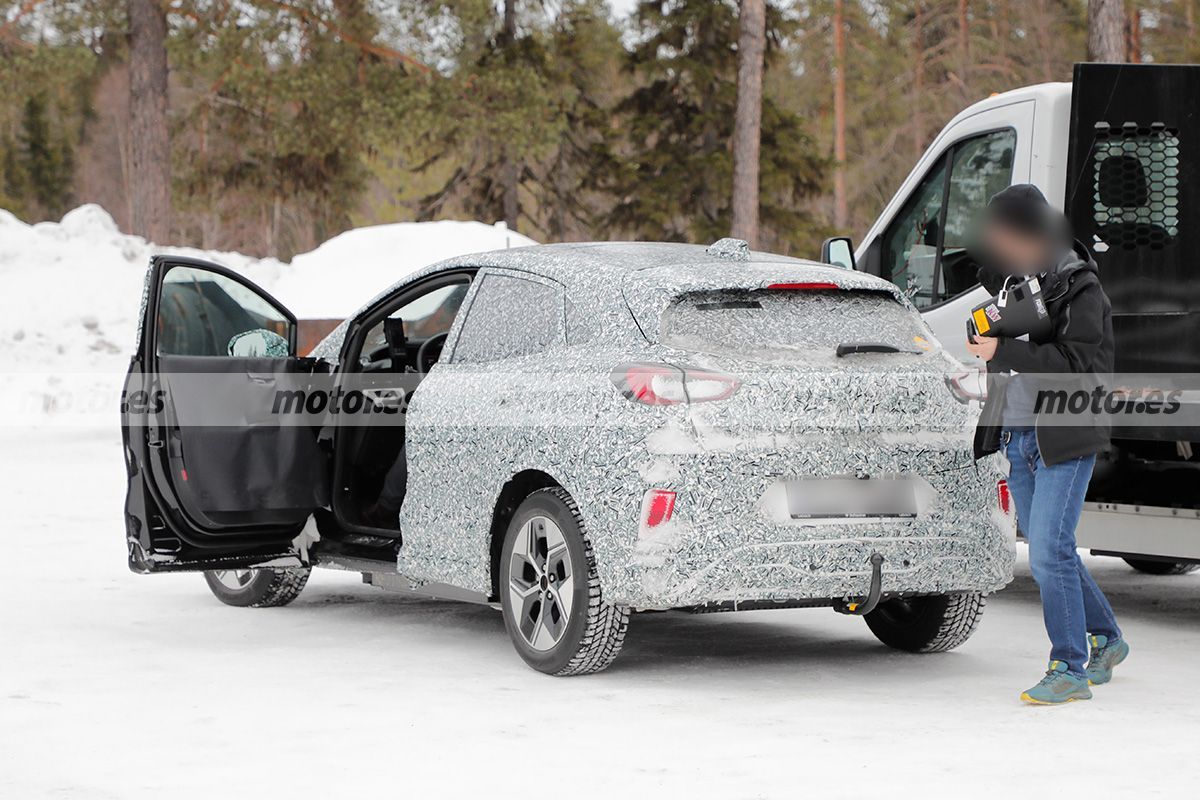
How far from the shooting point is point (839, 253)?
9.05 m

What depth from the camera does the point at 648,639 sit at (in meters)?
8.03

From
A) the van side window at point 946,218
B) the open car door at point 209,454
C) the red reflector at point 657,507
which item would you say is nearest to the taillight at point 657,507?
the red reflector at point 657,507

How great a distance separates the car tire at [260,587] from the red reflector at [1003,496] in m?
3.58

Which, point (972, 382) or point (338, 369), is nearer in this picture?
point (972, 382)

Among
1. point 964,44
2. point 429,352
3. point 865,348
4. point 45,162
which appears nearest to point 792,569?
point 865,348

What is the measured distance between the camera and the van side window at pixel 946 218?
368 inches

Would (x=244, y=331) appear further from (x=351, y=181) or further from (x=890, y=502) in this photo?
(x=351, y=181)

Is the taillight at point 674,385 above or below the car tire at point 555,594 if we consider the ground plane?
above

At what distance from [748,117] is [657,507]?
24667 millimetres

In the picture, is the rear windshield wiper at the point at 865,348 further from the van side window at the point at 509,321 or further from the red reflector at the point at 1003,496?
the van side window at the point at 509,321

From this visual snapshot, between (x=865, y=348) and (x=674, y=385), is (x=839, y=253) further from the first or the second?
(x=674, y=385)

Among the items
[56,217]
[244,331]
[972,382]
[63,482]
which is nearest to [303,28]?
[63,482]

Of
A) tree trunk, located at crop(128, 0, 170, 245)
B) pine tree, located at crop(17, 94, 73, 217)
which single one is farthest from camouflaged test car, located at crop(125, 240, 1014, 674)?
pine tree, located at crop(17, 94, 73, 217)

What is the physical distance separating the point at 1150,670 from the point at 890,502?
160 centimetres
